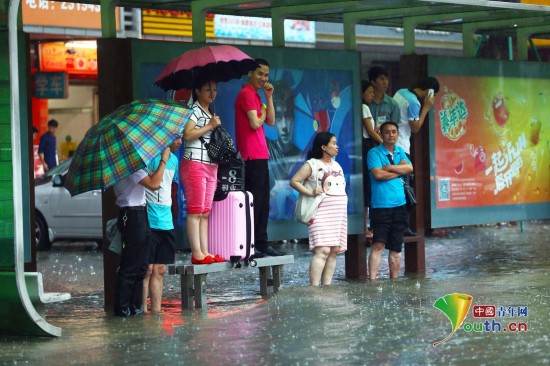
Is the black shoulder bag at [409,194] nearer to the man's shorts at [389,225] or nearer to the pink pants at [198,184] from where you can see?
the man's shorts at [389,225]

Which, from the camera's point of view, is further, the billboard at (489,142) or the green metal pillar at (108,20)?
the billboard at (489,142)

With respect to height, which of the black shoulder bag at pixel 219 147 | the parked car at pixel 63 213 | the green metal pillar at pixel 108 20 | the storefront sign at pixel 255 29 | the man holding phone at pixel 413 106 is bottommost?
the parked car at pixel 63 213

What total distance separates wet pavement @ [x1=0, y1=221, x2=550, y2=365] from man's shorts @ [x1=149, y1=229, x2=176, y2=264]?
1.59 feet

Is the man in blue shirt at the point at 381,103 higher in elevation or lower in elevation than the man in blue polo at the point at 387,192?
higher

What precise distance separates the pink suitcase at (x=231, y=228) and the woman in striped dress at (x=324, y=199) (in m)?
0.87

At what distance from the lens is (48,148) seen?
24.4 metres

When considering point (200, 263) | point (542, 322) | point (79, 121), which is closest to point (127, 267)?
point (200, 263)

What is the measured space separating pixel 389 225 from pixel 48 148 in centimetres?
1171

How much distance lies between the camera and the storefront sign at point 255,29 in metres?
27.4

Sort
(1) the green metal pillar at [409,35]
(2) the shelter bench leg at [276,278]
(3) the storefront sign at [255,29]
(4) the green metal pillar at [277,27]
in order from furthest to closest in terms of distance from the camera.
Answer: (3) the storefront sign at [255,29]
(1) the green metal pillar at [409,35]
(4) the green metal pillar at [277,27]
(2) the shelter bench leg at [276,278]

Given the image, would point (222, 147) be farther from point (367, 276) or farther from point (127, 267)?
point (367, 276)

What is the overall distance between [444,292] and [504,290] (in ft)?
1.81

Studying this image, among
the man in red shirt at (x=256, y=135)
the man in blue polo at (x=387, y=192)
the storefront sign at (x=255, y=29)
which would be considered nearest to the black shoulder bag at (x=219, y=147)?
the man in red shirt at (x=256, y=135)

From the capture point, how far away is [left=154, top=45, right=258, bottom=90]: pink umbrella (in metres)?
12.3
